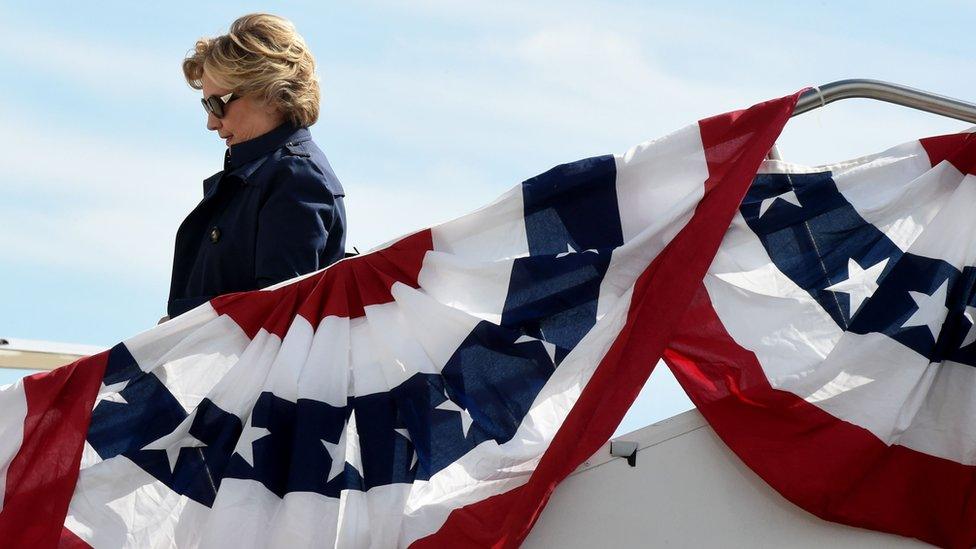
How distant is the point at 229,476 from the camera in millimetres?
3682

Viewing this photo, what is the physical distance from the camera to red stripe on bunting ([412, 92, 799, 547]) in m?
3.49

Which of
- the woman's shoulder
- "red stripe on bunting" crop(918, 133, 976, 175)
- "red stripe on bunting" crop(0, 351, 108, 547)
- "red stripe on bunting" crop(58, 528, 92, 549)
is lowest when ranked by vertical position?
"red stripe on bunting" crop(58, 528, 92, 549)

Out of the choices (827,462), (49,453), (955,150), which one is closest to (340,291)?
(49,453)

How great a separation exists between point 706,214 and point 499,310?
59 centimetres

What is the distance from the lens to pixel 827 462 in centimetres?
339

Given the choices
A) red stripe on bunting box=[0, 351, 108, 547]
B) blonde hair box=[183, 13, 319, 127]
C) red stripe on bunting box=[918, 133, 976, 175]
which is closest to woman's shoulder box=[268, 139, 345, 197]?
blonde hair box=[183, 13, 319, 127]

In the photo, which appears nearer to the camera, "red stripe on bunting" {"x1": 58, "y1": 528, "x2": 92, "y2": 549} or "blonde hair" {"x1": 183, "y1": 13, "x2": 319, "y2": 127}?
"red stripe on bunting" {"x1": 58, "y1": 528, "x2": 92, "y2": 549}

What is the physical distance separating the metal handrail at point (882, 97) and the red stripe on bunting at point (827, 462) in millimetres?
656

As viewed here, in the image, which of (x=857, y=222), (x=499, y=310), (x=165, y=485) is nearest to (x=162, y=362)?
(x=165, y=485)

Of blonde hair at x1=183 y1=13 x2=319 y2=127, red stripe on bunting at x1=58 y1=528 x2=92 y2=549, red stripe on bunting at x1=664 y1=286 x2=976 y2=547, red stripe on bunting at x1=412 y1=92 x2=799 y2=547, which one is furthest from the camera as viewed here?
blonde hair at x1=183 y1=13 x2=319 y2=127

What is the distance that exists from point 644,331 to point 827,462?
548mm

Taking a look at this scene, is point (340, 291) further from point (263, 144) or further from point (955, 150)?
point (955, 150)

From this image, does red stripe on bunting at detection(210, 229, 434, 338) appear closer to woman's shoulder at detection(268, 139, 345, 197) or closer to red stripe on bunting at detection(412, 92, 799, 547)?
woman's shoulder at detection(268, 139, 345, 197)

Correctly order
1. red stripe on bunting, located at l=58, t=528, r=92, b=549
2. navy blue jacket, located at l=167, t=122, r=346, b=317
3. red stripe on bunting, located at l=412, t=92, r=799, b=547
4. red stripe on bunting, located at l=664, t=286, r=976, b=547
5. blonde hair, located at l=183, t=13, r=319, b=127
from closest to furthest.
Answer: red stripe on bunting, located at l=664, t=286, r=976, b=547 < red stripe on bunting, located at l=412, t=92, r=799, b=547 < red stripe on bunting, located at l=58, t=528, r=92, b=549 < navy blue jacket, located at l=167, t=122, r=346, b=317 < blonde hair, located at l=183, t=13, r=319, b=127
